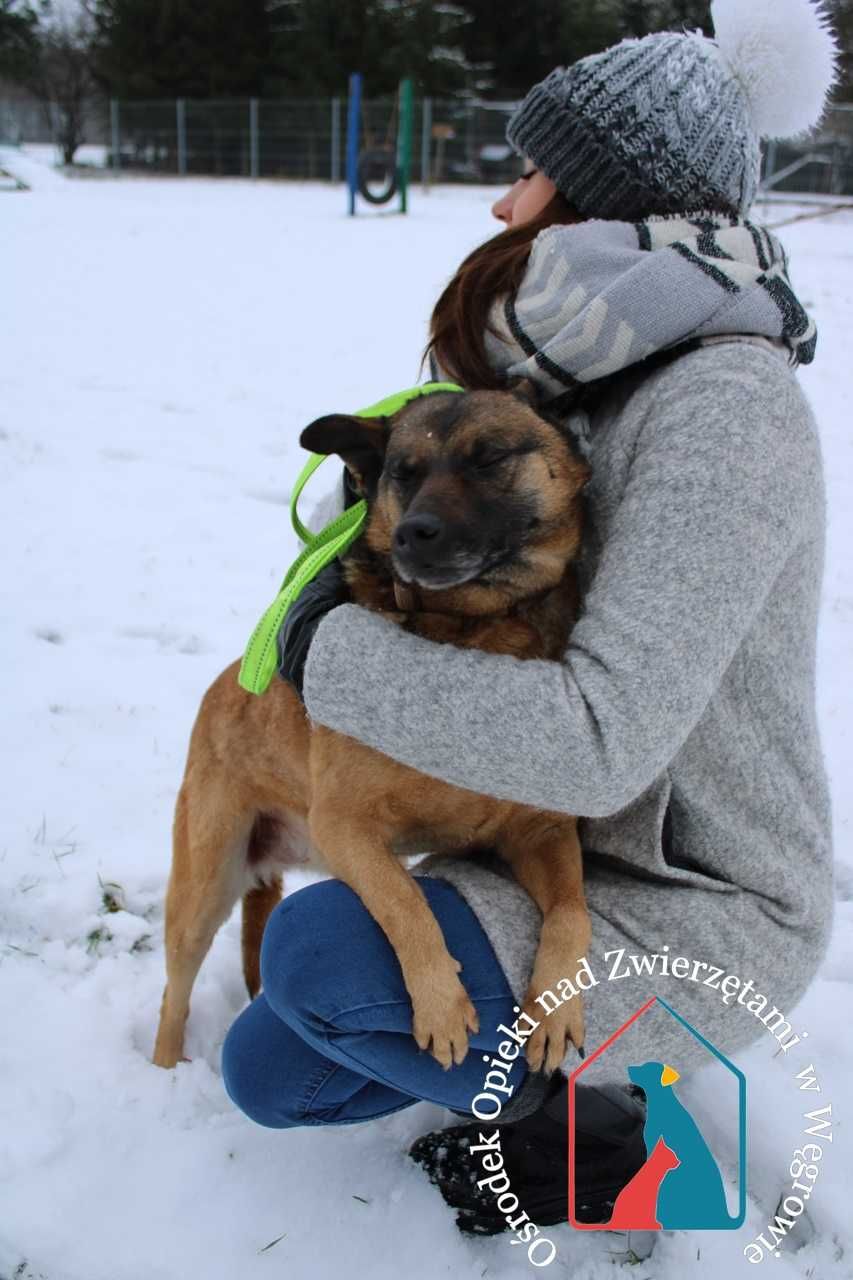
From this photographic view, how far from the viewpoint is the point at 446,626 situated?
223 cm

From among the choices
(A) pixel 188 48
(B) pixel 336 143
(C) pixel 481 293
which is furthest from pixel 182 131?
(C) pixel 481 293

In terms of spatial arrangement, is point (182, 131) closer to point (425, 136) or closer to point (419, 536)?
point (425, 136)

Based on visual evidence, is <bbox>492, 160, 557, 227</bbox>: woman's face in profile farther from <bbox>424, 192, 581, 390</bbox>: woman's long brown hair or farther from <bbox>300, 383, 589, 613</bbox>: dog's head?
<bbox>300, 383, 589, 613</bbox>: dog's head

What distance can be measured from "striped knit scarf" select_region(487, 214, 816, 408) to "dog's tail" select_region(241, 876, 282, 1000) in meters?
1.56

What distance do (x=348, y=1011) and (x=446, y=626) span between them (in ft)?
2.60

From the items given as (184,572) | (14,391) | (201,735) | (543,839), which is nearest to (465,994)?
(543,839)

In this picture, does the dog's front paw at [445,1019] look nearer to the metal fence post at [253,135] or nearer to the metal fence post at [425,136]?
the metal fence post at [425,136]

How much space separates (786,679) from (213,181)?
96.3 ft

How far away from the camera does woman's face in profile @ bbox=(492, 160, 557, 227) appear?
2.50 meters

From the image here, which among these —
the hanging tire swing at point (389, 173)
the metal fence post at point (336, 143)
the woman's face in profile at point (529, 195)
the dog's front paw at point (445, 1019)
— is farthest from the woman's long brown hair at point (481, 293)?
the metal fence post at point (336, 143)

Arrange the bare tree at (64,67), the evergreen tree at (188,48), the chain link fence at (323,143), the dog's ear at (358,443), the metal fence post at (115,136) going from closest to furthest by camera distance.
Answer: the dog's ear at (358,443)
the chain link fence at (323,143)
the metal fence post at (115,136)
the evergreen tree at (188,48)
the bare tree at (64,67)

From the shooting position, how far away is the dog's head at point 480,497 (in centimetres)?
214

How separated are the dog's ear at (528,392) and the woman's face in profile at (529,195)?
469 millimetres

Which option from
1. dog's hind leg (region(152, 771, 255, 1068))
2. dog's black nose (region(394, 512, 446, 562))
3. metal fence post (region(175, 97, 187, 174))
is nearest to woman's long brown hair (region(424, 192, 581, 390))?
dog's black nose (region(394, 512, 446, 562))
